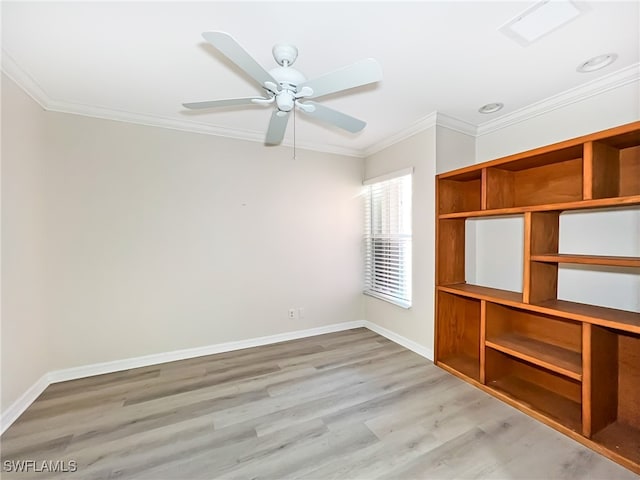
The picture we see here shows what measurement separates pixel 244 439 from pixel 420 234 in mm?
2506

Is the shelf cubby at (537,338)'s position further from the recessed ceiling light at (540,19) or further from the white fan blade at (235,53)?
the white fan blade at (235,53)

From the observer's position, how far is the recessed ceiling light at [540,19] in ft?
4.88

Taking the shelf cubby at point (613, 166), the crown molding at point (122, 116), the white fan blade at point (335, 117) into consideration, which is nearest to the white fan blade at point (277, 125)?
the white fan blade at point (335, 117)

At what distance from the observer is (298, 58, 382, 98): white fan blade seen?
4.90 feet

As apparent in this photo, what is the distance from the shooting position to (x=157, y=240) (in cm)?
296

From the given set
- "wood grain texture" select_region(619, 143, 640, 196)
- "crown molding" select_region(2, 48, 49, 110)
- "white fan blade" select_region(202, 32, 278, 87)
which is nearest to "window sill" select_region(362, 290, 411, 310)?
"wood grain texture" select_region(619, 143, 640, 196)

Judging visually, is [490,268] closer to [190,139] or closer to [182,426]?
[182,426]

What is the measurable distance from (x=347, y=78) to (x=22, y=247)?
2.79 metres

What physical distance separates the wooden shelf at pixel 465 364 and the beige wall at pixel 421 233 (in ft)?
0.71

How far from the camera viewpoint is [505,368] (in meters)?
2.61

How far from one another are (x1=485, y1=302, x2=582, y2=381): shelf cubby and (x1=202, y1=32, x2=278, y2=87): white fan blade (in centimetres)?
253

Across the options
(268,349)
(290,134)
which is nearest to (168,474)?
(268,349)

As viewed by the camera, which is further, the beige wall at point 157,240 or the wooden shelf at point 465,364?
the wooden shelf at point 465,364

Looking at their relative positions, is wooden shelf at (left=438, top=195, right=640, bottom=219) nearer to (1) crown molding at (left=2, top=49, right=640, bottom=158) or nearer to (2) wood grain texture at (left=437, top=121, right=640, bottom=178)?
(2) wood grain texture at (left=437, top=121, right=640, bottom=178)
